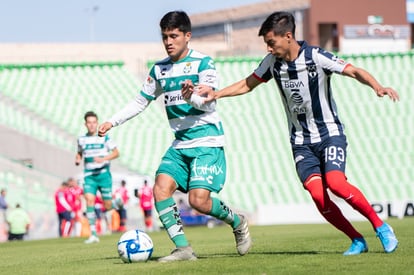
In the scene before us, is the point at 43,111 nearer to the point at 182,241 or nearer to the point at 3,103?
the point at 3,103

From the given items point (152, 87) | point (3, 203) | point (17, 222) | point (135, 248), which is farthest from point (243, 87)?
point (3, 203)

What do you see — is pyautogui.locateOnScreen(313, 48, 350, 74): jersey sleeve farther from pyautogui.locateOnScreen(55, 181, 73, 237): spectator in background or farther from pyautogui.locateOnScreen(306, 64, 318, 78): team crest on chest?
pyautogui.locateOnScreen(55, 181, 73, 237): spectator in background

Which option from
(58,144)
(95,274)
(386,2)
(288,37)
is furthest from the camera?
(386,2)

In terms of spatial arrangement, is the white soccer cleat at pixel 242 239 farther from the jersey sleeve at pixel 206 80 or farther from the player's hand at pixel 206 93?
the player's hand at pixel 206 93

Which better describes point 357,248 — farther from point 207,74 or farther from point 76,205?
point 76,205

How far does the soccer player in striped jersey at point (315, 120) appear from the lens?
958 centimetres

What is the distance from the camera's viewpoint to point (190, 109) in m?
9.91

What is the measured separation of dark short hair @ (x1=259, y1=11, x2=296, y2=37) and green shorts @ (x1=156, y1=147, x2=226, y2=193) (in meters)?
1.35

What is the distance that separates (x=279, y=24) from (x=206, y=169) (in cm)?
162

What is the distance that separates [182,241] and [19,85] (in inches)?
1245

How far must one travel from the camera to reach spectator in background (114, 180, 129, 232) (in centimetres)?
2787

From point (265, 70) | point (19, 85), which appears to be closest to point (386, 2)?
point (19, 85)

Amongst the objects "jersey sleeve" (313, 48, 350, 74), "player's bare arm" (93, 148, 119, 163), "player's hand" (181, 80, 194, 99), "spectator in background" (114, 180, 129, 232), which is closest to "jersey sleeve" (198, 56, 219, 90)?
"player's hand" (181, 80, 194, 99)

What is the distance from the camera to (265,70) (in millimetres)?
10102
